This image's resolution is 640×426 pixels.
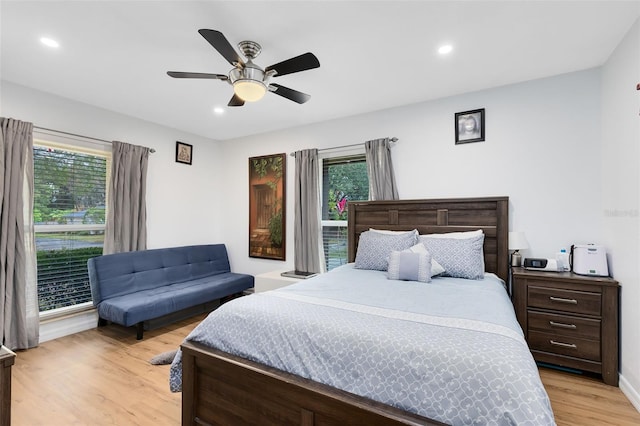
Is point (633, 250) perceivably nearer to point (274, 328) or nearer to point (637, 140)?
point (637, 140)

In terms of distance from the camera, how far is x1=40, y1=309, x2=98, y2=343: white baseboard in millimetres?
3172

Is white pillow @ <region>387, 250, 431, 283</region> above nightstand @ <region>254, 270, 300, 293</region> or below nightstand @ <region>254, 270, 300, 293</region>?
above

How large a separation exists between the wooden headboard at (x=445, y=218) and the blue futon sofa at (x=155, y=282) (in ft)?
6.22

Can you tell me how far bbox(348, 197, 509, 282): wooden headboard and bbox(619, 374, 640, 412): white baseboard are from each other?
3.35 feet

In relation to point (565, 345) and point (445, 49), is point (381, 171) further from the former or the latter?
point (565, 345)

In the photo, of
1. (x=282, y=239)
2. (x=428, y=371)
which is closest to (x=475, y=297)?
(x=428, y=371)

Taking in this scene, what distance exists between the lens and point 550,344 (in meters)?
2.55

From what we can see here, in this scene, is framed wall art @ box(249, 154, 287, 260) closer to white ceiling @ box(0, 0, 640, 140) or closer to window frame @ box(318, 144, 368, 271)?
window frame @ box(318, 144, 368, 271)

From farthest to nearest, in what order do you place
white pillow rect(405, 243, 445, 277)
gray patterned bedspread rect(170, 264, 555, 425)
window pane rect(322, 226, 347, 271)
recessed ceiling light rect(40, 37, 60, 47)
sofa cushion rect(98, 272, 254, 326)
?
window pane rect(322, 226, 347, 271)
sofa cushion rect(98, 272, 254, 326)
white pillow rect(405, 243, 445, 277)
recessed ceiling light rect(40, 37, 60, 47)
gray patterned bedspread rect(170, 264, 555, 425)

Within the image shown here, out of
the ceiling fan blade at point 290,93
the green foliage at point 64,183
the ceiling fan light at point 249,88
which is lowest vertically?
the green foliage at point 64,183

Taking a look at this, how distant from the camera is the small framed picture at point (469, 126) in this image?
315 cm

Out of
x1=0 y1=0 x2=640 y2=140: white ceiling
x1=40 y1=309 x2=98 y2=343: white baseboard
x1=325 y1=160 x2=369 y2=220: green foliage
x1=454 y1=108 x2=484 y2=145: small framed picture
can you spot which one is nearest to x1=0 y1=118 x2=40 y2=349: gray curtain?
x1=40 y1=309 x2=98 y2=343: white baseboard

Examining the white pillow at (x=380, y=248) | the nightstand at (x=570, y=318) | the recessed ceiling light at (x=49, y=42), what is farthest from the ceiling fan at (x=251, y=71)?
the nightstand at (x=570, y=318)

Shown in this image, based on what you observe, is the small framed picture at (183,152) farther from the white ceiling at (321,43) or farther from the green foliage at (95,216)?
the green foliage at (95,216)
